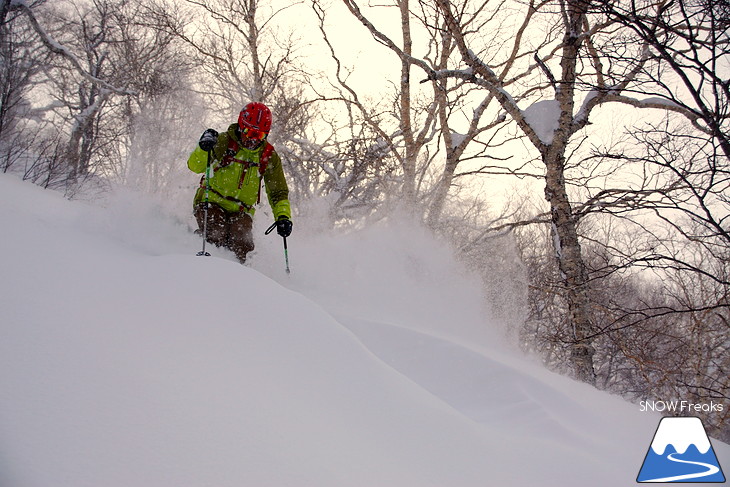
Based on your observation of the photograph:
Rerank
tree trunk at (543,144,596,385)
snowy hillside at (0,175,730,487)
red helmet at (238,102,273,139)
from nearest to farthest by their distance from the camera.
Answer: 1. snowy hillside at (0,175,730,487)
2. red helmet at (238,102,273,139)
3. tree trunk at (543,144,596,385)

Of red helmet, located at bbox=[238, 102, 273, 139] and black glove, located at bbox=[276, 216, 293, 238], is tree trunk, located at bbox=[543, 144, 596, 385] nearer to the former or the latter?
black glove, located at bbox=[276, 216, 293, 238]

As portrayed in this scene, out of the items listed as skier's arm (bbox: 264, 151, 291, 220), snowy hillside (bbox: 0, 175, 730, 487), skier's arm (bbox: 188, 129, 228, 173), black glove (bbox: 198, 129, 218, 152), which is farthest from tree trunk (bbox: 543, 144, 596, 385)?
black glove (bbox: 198, 129, 218, 152)

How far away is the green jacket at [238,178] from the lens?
510 centimetres

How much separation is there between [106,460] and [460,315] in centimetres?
488

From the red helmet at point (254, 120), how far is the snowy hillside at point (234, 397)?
191 centimetres

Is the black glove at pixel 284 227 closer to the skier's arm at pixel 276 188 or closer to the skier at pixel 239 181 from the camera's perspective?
the skier at pixel 239 181

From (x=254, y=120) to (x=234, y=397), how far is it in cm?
382

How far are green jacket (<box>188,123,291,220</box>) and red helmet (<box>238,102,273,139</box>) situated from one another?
0.18 m

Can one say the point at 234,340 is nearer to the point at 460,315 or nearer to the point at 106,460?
the point at 106,460

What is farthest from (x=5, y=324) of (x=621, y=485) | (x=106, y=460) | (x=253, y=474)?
(x=621, y=485)

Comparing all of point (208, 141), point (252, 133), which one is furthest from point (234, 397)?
point (252, 133)

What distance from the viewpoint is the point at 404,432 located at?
188 cm

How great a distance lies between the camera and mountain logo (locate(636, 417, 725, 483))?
91.7 inches

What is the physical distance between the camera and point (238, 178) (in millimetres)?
5199
